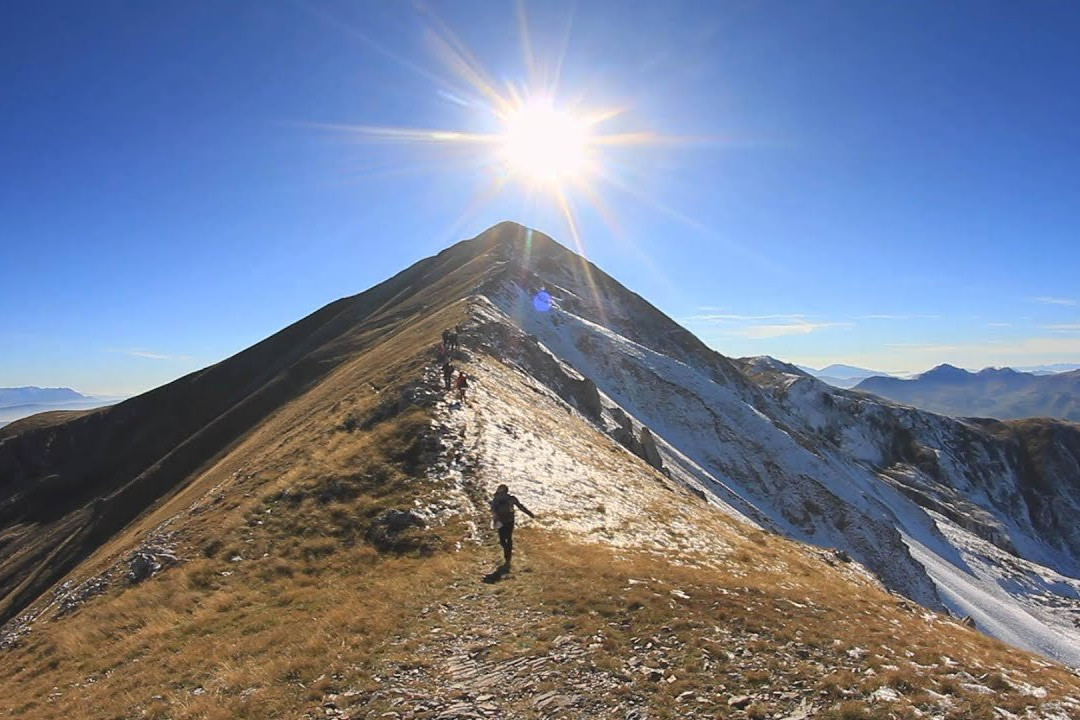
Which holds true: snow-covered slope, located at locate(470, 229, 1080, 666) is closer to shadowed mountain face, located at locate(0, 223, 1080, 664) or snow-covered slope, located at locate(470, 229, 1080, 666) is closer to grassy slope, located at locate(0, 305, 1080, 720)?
shadowed mountain face, located at locate(0, 223, 1080, 664)

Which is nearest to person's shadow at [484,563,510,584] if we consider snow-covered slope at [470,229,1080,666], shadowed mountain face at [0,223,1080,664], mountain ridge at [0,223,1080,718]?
mountain ridge at [0,223,1080,718]

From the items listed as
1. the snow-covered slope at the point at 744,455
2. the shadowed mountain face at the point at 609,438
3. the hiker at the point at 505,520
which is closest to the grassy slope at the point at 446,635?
the hiker at the point at 505,520

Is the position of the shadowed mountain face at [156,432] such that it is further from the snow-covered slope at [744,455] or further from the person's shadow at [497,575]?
the person's shadow at [497,575]

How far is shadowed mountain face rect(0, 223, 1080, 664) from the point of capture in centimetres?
6169

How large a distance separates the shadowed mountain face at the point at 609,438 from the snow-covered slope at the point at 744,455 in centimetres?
36

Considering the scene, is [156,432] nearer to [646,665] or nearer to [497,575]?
[497,575]

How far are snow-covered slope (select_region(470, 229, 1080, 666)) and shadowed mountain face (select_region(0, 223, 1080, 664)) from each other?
0.36 m

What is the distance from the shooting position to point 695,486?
179ft

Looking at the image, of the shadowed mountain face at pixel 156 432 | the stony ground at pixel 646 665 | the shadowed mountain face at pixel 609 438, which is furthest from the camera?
the shadowed mountain face at pixel 156 432

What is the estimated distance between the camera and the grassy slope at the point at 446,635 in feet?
35.6

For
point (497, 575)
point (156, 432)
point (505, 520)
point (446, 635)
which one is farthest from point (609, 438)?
point (156, 432)

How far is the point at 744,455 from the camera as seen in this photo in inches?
2928

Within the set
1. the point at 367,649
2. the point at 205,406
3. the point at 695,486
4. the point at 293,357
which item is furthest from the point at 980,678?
the point at 205,406

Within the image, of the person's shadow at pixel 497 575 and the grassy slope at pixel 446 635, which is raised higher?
the person's shadow at pixel 497 575
